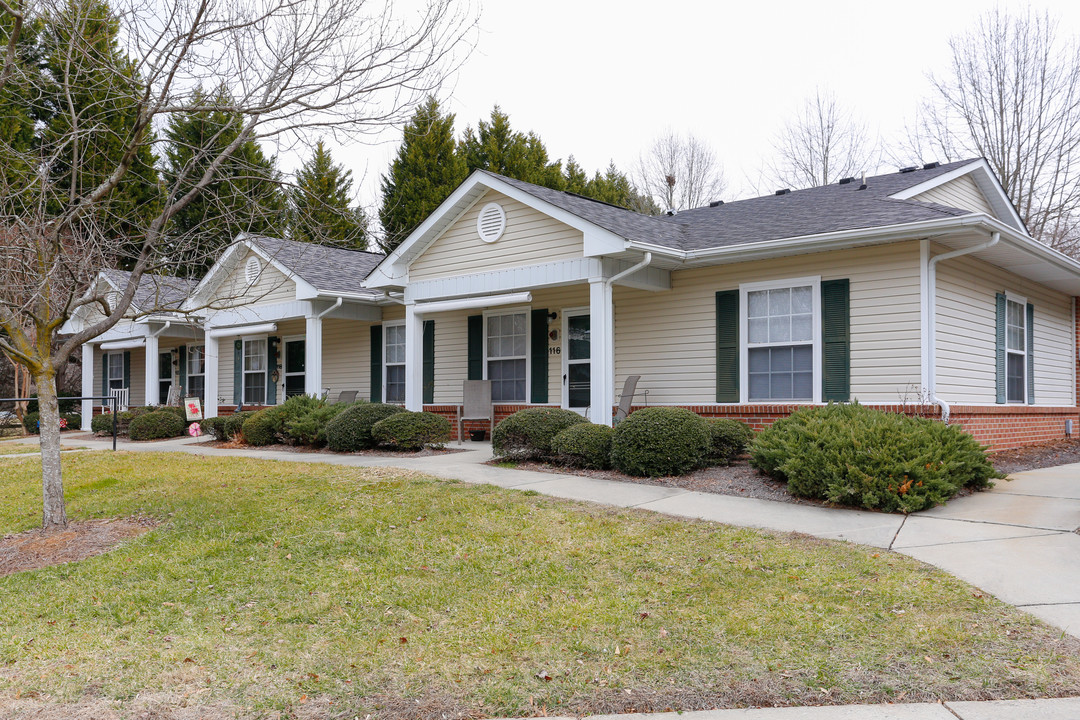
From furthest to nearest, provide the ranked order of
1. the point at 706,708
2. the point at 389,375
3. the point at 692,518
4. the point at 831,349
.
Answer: the point at 389,375 < the point at 831,349 < the point at 692,518 < the point at 706,708

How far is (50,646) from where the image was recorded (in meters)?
4.10

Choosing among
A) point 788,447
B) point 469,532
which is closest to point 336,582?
point 469,532

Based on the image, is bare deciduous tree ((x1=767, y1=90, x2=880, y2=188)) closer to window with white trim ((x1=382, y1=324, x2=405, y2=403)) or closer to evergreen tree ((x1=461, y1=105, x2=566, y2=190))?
evergreen tree ((x1=461, y1=105, x2=566, y2=190))

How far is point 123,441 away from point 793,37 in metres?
16.6

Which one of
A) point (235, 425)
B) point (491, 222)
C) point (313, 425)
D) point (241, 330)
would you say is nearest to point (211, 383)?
point (241, 330)

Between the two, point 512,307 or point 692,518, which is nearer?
point 692,518

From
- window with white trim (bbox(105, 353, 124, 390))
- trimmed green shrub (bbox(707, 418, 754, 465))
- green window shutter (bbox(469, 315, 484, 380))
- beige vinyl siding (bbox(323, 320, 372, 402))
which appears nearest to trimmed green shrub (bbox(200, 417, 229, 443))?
beige vinyl siding (bbox(323, 320, 372, 402))

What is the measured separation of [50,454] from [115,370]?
62.7ft

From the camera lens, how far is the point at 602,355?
1099cm

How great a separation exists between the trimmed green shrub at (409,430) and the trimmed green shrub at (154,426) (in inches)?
278

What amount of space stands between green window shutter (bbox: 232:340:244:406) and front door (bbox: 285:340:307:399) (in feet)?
5.26

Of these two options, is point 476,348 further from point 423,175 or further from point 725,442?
point 423,175

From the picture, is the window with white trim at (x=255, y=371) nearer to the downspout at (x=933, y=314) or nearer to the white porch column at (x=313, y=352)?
the white porch column at (x=313, y=352)

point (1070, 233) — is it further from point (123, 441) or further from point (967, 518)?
point (123, 441)
